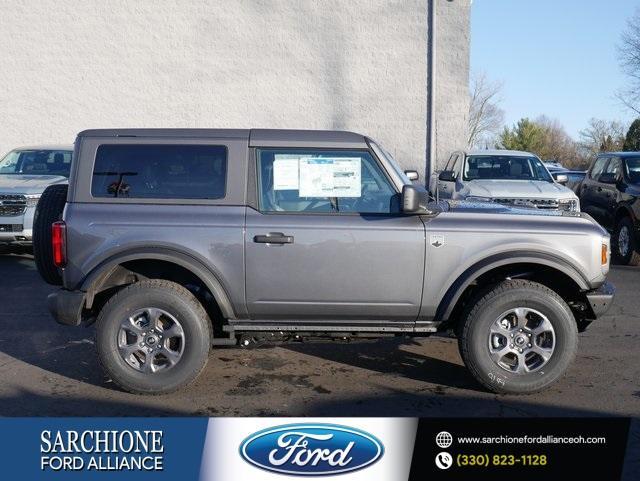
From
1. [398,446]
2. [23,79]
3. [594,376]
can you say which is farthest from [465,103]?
[398,446]

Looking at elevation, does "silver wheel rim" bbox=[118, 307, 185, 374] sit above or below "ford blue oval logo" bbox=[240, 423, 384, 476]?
below

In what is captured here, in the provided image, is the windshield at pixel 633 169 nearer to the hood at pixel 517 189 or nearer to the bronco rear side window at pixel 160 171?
the hood at pixel 517 189

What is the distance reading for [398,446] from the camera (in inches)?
106

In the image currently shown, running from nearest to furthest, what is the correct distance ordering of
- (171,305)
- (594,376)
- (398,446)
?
(398,446) → (171,305) → (594,376)

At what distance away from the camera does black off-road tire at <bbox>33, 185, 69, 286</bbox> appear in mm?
5281

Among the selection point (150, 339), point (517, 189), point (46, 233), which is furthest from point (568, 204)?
point (46, 233)

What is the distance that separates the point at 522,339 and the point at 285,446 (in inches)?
108

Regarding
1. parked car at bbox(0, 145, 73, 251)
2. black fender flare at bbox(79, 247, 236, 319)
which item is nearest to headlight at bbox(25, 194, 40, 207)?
parked car at bbox(0, 145, 73, 251)

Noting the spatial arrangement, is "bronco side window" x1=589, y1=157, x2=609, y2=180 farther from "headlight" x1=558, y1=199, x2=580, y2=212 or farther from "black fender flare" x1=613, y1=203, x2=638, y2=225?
"headlight" x1=558, y1=199, x2=580, y2=212

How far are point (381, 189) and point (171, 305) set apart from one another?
5.77 ft

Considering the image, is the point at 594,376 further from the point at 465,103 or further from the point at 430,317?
the point at 465,103

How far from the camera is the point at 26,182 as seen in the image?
35.7 ft

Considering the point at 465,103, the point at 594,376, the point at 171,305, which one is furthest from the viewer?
the point at 465,103

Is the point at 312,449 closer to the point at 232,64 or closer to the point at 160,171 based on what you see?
the point at 160,171
